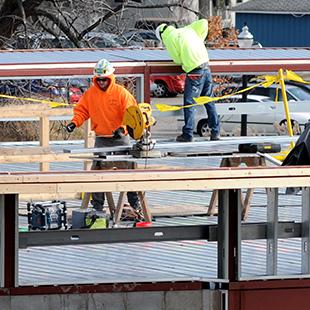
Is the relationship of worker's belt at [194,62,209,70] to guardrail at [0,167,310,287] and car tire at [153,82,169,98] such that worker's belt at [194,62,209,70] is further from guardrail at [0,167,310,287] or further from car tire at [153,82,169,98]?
car tire at [153,82,169,98]

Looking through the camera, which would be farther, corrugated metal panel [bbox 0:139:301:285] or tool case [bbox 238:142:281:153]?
tool case [bbox 238:142:281:153]

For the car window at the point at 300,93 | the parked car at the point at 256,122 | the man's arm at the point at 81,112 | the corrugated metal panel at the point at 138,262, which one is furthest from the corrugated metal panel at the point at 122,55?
the car window at the point at 300,93

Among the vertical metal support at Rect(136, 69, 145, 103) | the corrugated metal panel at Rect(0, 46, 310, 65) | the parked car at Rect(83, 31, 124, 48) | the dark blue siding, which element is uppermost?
the dark blue siding

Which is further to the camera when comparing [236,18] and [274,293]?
[236,18]

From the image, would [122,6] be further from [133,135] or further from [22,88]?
[133,135]

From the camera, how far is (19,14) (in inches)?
1061

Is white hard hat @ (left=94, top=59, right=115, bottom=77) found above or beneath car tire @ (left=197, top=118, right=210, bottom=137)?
above

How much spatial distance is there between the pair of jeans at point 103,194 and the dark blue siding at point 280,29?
141ft

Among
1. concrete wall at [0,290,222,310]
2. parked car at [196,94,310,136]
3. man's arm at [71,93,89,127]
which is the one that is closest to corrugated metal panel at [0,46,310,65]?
man's arm at [71,93,89,127]

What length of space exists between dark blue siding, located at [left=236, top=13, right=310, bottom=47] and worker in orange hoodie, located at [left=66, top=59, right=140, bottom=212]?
43087mm

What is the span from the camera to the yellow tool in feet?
38.4

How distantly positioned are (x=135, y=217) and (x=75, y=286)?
2.85 meters

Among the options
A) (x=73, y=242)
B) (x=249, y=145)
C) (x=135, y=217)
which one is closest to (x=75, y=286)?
(x=73, y=242)

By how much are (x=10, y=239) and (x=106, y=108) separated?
13.0 feet
